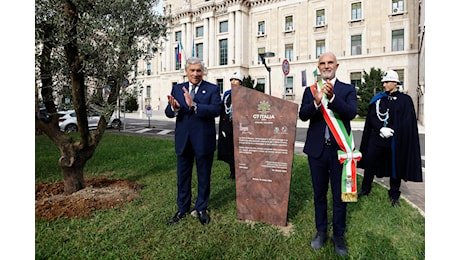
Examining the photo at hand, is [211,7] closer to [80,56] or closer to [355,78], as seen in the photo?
[355,78]

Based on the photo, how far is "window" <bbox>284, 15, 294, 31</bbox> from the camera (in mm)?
35294

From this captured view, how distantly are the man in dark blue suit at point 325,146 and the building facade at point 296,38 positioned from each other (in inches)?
886

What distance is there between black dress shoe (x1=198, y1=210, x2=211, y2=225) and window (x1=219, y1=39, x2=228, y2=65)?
37.4 meters

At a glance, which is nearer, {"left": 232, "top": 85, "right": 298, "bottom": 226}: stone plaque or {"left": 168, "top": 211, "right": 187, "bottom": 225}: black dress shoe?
{"left": 232, "top": 85, "right": 298, "bottom": 226}: stone plaque

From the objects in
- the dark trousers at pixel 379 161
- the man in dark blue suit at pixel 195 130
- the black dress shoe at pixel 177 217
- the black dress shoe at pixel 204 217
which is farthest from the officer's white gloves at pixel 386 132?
the black dress shoe at pixel 177 217

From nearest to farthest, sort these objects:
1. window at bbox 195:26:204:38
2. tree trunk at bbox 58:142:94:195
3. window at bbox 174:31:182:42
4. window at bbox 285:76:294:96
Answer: tree trunk at bbox 58:142:94:195
window at bbox 285:76:294:96
window at bbox 195:26:204:38
window at bbox 174:31:182:42

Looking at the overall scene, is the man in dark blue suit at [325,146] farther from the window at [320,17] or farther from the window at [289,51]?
the window at [289,51]

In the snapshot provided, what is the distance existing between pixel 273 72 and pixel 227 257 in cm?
3546

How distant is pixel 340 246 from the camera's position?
3080 mm

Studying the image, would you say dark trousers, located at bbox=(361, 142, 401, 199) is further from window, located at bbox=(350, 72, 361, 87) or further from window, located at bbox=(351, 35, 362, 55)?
window, located at bbox=(351, 35, 362, 55)

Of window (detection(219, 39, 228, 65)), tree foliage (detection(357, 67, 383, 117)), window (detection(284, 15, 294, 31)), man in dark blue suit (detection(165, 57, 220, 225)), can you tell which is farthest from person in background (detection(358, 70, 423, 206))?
window (detection(219, 39, 228, 65))

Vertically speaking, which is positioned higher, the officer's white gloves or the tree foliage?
the tree foliage

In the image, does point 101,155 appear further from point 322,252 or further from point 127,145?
point 322,252

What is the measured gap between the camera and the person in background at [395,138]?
15.0ft
